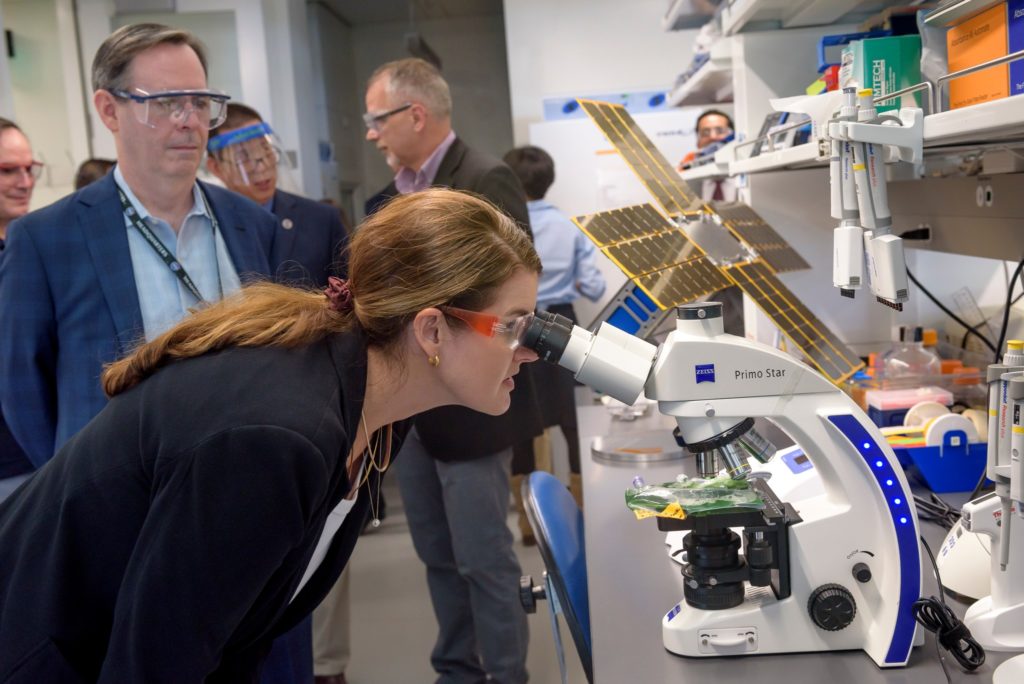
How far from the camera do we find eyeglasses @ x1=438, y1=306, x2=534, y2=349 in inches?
49.6

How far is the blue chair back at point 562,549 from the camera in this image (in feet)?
4.79

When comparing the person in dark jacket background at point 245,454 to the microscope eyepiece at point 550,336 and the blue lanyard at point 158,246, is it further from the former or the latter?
the blue lanyard at point 158,246

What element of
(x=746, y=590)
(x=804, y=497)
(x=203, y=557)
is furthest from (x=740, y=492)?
(x=203, y=557)

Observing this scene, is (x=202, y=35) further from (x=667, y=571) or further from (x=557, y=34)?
(x=667, y=571)

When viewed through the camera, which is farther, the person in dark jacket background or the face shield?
the face shield

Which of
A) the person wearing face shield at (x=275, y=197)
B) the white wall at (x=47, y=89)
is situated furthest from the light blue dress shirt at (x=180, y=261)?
the white wall at (x=47, y=89)

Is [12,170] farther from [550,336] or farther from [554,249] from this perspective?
[554,249]

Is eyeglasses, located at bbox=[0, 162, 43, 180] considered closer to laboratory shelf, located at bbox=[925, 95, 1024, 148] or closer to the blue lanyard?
the blue lanyard

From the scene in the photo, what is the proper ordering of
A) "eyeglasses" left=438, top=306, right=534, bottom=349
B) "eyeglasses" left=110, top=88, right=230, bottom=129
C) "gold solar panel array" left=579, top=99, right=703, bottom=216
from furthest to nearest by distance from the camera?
"gold solar panel array" left=579, top=99, right=703, bottom=216
"eyeglasses" left=110, top=88, right=230, bottom=129
"eyeglasses" left=438, top=306, right=534, bottom=349

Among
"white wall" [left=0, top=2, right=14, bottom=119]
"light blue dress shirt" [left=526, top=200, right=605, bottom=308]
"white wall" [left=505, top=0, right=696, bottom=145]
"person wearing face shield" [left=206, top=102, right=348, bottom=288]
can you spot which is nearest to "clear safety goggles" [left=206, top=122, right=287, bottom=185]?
"person wearing face shield" [left=206, top=102, right=348, bottom=288]

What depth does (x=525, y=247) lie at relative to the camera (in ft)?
4.44

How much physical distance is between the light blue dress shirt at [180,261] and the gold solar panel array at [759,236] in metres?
1.13

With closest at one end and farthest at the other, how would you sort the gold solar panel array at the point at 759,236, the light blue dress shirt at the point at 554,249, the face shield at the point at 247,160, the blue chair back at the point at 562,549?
the blue chair back at the point at 562,549
the gold solar panel array at the point at 759,236
the face shield at the point at 247,160
the light blue dress shirt at the point at 554,249

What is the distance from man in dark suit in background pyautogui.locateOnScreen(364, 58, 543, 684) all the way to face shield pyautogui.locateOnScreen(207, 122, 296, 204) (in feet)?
1.12
